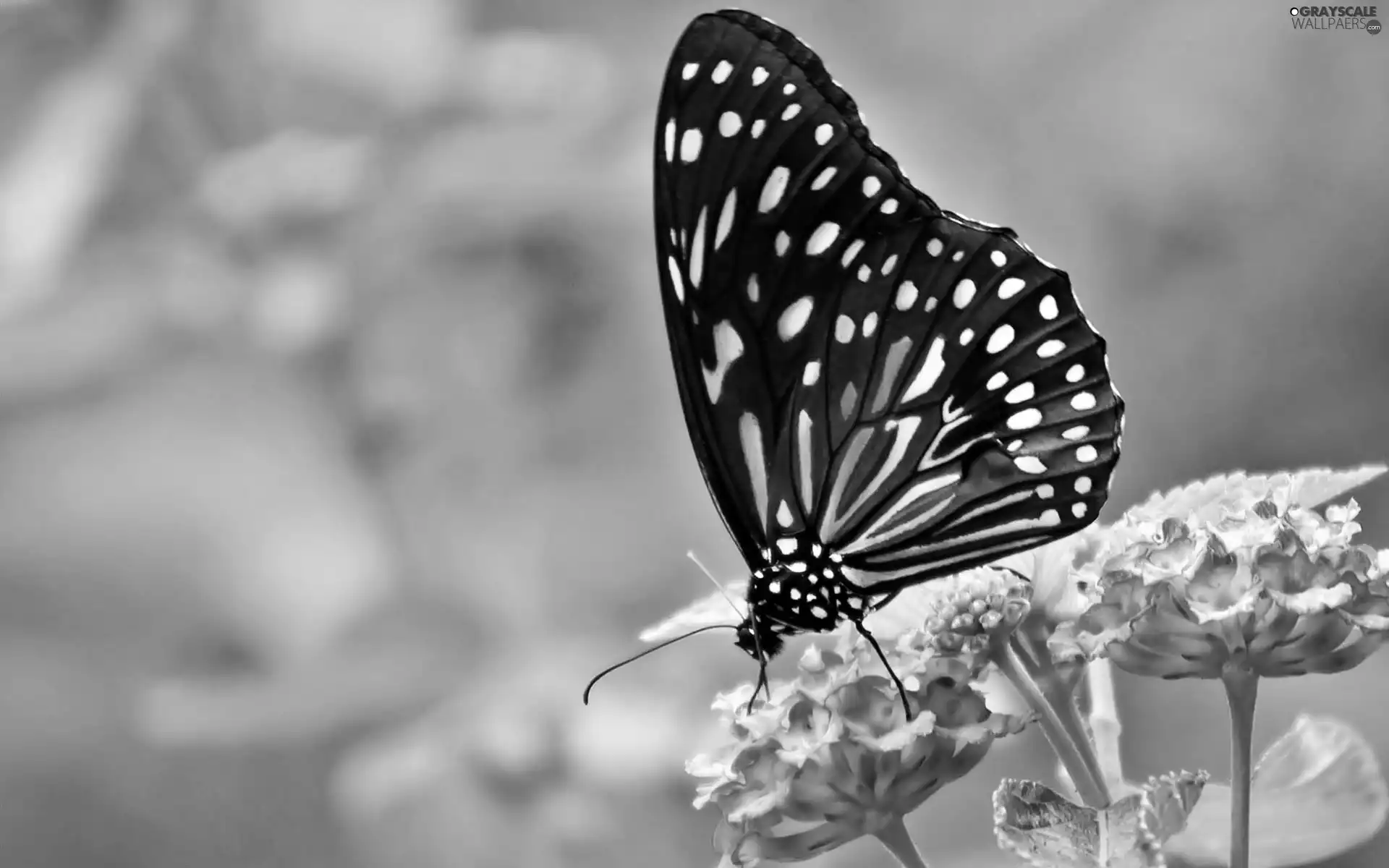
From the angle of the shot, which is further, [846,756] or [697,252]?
[697,252]

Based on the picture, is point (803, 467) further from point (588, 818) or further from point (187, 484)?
point (187, 484)

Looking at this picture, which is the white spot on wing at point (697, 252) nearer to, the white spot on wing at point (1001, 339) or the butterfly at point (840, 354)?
the butterfly at point (840, 354)

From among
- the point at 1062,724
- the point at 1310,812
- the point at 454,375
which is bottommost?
the point at 1310,812

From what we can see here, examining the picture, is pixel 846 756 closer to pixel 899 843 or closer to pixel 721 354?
pixel 899 843

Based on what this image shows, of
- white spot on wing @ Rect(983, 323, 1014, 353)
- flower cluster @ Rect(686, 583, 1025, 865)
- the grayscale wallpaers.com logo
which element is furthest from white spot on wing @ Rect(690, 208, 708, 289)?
the grayscale wallpaers.com logo

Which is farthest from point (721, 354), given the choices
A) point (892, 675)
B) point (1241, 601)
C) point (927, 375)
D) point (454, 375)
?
point (454, 375)

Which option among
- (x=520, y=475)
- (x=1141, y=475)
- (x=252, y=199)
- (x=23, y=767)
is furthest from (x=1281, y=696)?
(x=23, y=767)

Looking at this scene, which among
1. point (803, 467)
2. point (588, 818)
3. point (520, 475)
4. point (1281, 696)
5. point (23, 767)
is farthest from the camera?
point (23, 767)
